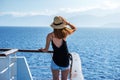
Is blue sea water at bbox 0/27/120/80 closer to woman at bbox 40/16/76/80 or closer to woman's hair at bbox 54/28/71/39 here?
woman at bbox 40/16/76/80

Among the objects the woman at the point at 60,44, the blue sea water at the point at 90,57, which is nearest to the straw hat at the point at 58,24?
the woman at the point at 60,44

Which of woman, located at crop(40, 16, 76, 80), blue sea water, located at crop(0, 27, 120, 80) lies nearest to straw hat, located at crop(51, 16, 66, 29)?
woman, located at crop(40, 16, 76, 80)

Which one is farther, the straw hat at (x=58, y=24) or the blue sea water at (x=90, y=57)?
the blue sea water at (x=90, y=57)

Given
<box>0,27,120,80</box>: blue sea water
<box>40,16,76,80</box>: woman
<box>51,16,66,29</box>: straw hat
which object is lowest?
<box>0,27,120,80</box>: blue sea water

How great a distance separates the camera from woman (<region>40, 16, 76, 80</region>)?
4977 mm

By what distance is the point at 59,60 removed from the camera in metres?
5.12

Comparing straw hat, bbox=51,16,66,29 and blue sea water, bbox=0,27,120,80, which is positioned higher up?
straw hat, bbox=51,16,66,29

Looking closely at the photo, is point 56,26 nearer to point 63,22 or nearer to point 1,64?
point 63,22

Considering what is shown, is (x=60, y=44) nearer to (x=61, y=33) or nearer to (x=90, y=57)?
(x=61, y=33)

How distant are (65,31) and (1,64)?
2.77 metres

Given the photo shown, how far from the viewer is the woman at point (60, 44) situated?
16.3ft

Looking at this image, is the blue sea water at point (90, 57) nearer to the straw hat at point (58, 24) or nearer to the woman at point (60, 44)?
the woman at point (60, 44)

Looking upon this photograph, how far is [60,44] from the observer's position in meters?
5.07

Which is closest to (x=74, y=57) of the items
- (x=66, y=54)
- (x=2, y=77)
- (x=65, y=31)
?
(x=66, y=54)
